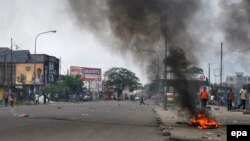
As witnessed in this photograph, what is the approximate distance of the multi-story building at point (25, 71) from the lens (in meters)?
79.1

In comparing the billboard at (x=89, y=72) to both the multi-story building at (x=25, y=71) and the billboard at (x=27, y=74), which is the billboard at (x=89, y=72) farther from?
the billboard at (x=27, y=74)

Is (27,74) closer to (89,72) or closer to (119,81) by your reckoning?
(119,81)

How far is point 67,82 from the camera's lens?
319ft

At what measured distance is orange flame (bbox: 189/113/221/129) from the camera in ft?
54.2

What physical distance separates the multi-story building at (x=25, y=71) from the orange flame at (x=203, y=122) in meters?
52.8

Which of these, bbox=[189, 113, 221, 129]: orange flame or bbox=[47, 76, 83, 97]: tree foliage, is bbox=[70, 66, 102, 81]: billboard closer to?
bbox=[47, 76, 83, 97]: tree foliage

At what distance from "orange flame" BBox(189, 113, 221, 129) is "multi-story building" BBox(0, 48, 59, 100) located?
5277 cm

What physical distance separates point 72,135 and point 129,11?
5402 millimetres

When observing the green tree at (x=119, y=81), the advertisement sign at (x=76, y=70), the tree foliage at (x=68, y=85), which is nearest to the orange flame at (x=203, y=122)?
the tree foliage at (x=68, y=85)

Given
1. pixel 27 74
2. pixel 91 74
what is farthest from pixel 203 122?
pixel 91 74

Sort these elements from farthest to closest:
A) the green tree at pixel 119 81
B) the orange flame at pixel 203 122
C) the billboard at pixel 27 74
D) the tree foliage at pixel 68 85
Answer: the green tree at pixel 119 81, the tree foliage at pixel 68 85, the billboard at pixel 27 74, the orange flame at pixel 203 122

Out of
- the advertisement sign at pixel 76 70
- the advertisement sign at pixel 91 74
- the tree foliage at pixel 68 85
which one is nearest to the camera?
the tree foliage at pixel 68 85

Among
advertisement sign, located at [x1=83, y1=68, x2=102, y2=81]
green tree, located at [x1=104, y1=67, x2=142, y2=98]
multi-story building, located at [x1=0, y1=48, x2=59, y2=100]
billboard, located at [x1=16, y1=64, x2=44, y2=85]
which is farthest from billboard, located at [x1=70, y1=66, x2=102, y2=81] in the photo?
billboard, located at [x1=16, y1=64, x2=44, y2=85]

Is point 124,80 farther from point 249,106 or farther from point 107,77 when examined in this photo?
point 249,106
